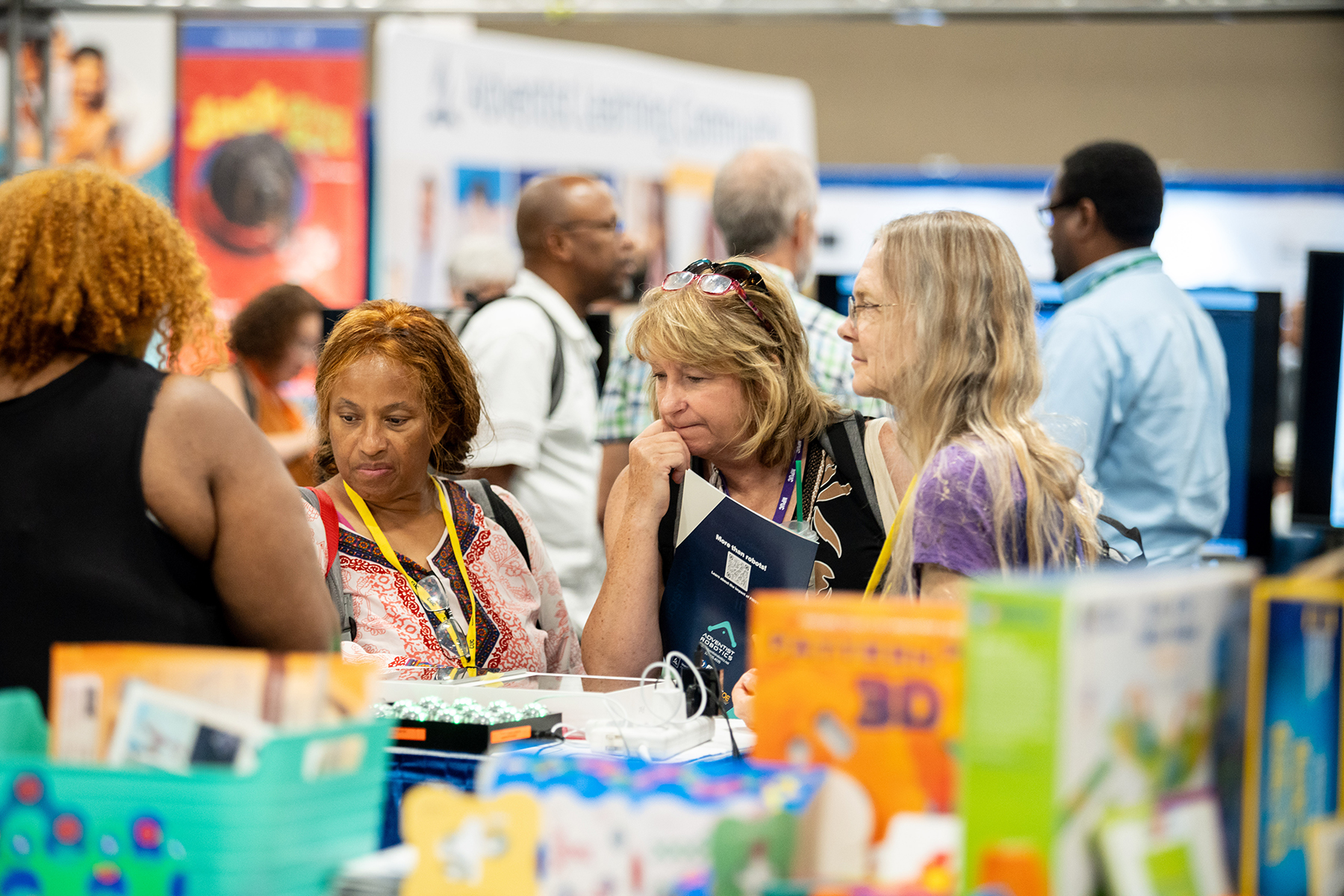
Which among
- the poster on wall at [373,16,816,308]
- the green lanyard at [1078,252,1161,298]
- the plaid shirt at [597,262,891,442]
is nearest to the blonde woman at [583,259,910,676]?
the plaid shirt at [597,262,891,442]

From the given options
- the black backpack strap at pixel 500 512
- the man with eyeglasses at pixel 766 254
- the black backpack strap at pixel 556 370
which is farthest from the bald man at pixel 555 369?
the black backpack strap at pixel 500 512

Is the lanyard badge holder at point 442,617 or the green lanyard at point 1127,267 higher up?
the green lanyard at point 1127,267

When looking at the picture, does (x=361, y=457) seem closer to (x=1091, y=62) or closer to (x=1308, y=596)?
(x=1308, y=596)

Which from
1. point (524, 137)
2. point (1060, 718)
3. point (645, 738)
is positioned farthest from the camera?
point (524, 137)

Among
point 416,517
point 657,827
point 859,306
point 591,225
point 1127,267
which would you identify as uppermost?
point 591,225

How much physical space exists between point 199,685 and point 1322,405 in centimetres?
291

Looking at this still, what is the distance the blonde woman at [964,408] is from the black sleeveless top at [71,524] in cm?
95

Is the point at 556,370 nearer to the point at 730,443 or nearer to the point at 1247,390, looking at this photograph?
the point at 730,443

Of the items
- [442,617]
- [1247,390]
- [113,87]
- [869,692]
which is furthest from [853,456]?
[113,87]

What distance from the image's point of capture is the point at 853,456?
234 centimetres

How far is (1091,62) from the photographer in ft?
33.2

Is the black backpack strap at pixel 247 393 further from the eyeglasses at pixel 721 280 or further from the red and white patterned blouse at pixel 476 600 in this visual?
the eyeglasses at pixel 721 280

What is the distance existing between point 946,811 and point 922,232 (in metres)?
0.95

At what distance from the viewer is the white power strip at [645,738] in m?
1.71
